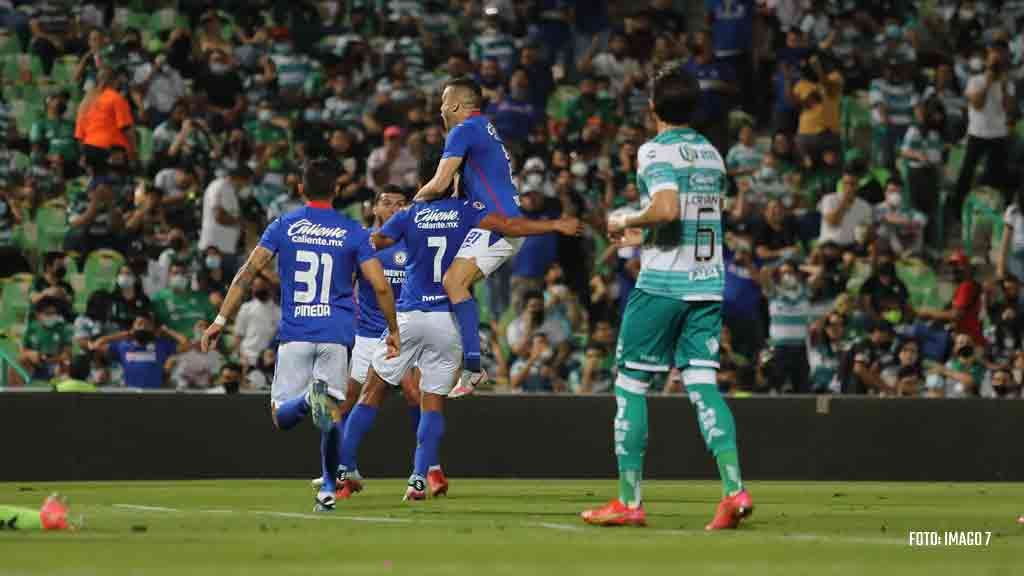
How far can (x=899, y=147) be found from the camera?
26969 millimetres

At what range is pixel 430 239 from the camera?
14.6 metres

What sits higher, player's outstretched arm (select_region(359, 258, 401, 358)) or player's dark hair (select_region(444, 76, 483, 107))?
player's dark hair (select_region(444, 76, 483, 107))

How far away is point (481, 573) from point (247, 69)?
66.1 feet

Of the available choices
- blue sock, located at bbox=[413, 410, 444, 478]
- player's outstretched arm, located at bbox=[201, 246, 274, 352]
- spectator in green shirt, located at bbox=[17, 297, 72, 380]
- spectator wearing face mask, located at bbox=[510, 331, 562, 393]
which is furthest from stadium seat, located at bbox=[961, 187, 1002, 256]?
player's outstretched arm, located at bbox=[201, 246, 274, 352]

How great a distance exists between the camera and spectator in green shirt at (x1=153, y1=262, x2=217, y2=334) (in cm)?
2259

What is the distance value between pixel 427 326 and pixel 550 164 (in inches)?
444

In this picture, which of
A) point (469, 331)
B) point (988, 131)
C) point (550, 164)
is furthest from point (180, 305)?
point (988, 131)

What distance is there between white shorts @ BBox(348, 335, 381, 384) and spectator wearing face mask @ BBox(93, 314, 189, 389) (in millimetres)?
6406

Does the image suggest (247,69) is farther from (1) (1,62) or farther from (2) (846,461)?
(2) (846,461)

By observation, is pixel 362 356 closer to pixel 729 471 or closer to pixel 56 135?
pixel 729 471

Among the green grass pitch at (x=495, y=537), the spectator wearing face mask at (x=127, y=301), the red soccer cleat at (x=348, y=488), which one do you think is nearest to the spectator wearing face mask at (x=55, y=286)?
the spectator wearing face mask at (x=127, y=301)

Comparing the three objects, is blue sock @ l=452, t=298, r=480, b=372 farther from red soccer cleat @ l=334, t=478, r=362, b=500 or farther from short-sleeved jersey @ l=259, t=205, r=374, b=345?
short-sleeved jersey @ l=259, t=205, r=374, b=345

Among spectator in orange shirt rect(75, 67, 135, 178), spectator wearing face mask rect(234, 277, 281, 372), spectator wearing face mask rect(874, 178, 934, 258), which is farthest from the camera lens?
spectator wearing face mask rect(874, 178, 934, 258)

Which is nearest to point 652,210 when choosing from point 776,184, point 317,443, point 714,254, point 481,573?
point 714,254
